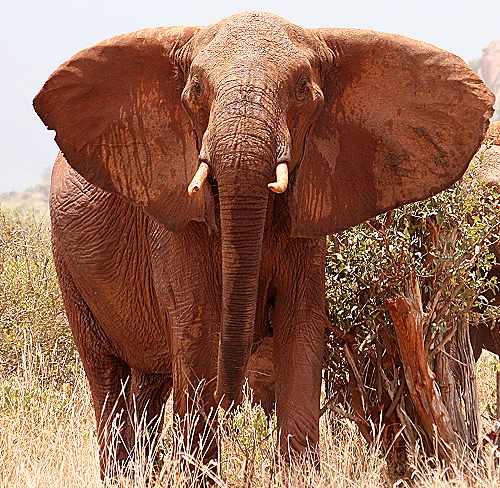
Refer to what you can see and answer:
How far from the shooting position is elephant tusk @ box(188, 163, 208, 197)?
4184 mm

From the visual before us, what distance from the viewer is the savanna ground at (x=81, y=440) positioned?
498 centimetres

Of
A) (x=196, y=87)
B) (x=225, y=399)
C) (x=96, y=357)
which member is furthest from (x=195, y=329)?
(x=96, y=357)

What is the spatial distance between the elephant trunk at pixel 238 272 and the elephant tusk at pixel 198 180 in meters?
0.07

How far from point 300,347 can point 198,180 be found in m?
1.08

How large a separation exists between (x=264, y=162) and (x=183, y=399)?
1.31 m

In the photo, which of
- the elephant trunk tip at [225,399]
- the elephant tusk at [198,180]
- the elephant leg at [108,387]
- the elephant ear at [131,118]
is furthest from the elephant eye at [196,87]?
the elephant leg at [108,387]

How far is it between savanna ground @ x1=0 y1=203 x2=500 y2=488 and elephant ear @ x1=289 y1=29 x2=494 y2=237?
1.09 meters

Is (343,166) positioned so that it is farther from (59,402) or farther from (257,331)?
(59,402)

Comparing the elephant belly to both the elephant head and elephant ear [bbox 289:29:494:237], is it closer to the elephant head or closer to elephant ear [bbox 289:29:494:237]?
the elephant head

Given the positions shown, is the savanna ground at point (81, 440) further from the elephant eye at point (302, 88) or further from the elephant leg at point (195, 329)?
the elephant eye at point (302, 88)

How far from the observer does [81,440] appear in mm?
6148

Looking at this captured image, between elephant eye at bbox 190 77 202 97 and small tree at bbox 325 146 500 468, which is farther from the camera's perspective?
small tree at bbox 325 146 500 468

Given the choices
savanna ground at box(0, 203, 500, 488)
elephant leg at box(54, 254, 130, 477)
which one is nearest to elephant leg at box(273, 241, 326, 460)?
savanna ground at box(0, 203, 500, 488)

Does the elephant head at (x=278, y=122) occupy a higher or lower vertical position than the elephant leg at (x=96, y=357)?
higher
